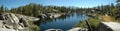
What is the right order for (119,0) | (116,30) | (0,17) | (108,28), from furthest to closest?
1. (0,17)
2. (119,0)
3. (108,28)
4. (116,30)

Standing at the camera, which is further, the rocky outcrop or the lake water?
the lake water

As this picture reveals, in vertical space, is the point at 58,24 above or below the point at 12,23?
below

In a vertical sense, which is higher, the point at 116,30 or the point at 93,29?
the point at 116,30

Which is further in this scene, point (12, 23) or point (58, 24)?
point (58, 24)

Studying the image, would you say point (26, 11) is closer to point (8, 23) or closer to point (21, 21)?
point (21, 21)

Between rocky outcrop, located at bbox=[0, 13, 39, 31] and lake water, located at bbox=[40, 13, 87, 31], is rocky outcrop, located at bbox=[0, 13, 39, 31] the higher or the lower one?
the higher one

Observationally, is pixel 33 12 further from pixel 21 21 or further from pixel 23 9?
pixel 21 21

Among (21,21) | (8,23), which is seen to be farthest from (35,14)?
(8,23)

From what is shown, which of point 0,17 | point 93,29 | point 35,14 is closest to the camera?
point 93,29

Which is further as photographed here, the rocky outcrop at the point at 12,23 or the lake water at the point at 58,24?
the lake water at the point at 58,24

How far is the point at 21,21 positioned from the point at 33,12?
233 ft

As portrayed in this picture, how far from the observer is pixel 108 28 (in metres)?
19.6

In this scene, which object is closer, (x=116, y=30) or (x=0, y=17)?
(x=116, y=30)

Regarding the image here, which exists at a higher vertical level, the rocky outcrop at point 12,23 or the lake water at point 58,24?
the rocky outcrop at point 12,23
